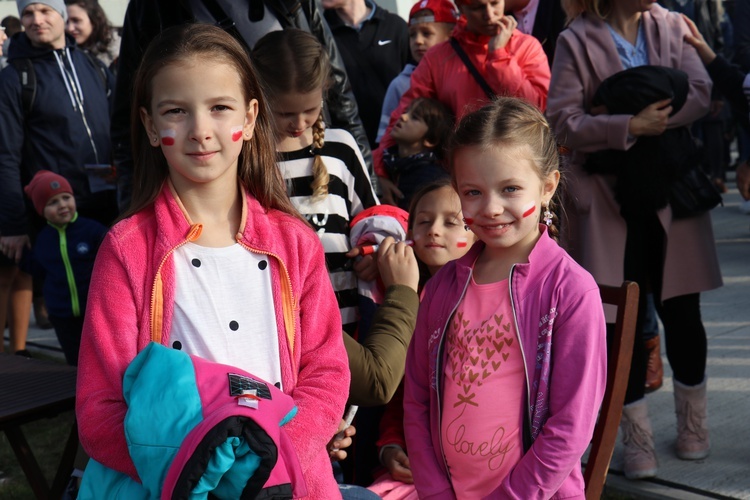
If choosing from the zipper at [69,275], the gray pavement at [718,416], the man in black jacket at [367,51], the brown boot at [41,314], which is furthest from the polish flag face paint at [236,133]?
the brown boot at [41,314]

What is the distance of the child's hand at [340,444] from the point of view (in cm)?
259

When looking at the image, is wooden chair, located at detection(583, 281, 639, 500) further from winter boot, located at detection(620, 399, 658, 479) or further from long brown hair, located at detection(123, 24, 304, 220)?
winter boot, located at detection(620, 399, 658, 479)

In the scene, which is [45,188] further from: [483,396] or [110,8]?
[110,8]

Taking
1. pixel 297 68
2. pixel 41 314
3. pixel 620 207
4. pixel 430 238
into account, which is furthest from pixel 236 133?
pixel 41 314

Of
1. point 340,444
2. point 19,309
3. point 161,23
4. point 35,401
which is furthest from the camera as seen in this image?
point 19,309

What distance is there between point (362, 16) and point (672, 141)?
3.18 m

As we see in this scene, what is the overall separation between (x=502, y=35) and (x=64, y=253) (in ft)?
8.45

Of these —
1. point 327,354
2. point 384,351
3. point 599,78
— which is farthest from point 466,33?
point 327,354

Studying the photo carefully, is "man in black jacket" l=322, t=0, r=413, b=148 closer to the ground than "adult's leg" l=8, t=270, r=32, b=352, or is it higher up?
higher up

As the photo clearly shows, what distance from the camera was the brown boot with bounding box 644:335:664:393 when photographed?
4568 millimetres

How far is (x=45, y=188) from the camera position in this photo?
508 centimetres

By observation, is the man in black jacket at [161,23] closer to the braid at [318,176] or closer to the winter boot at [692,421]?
the braid at [318,176]

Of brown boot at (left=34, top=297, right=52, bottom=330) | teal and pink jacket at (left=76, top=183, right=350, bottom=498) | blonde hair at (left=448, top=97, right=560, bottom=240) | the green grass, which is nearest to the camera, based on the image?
teal and pink jacket at (left=76, top=183, right=350, bottom=498)

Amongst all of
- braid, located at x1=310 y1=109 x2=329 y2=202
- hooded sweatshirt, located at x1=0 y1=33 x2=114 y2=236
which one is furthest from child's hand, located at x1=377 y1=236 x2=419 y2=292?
hooded sweatshirt, located at x1=0 y1=33 x2=114 y2=236
